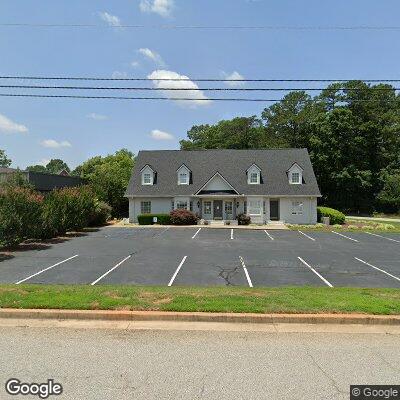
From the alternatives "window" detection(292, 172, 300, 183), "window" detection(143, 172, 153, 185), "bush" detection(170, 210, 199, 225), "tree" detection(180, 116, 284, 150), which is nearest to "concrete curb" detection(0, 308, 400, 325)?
"bush" detection(170, 210, 199, 225)

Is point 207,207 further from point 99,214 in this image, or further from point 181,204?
point 99,214

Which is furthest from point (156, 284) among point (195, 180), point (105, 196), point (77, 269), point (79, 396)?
point (105, 196)

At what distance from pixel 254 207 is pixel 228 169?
240 inches

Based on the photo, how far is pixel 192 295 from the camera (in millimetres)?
9734

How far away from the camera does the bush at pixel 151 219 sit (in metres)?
38.2

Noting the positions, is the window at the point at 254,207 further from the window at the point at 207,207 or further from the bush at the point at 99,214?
the bush at the point at 99,214

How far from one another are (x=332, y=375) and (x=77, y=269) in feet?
36.7

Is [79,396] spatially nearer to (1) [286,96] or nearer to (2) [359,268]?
(2) [359,268]

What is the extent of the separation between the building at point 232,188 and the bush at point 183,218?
2.43 metres

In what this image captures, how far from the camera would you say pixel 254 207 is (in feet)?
131

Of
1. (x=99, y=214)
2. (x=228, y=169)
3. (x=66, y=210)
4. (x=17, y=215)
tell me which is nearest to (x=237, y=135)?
(x=228, y=169)
